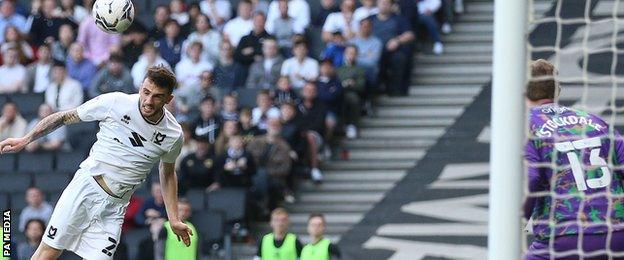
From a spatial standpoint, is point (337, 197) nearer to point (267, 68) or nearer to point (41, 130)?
point (267, 68)

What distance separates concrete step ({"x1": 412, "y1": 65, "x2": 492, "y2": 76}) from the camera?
19453mm

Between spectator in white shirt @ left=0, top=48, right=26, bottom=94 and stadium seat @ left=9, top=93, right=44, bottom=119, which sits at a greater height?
spectator in white shirt @ left=0, top=48, right=26, bottom=94

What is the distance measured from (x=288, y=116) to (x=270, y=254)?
2.66 metres

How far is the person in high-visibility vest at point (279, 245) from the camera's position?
15.6 m

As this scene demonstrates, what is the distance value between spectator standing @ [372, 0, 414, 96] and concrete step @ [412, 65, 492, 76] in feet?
1.88

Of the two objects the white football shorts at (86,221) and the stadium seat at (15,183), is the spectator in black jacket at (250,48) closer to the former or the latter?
the stadium seat at (15,183)

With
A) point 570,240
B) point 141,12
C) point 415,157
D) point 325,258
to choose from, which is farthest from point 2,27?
point 570,240

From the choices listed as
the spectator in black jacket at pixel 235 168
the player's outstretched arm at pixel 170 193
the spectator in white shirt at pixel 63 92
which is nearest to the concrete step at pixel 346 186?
the spectator in black jacket at pixel 235 168

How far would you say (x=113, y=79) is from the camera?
61.6ft

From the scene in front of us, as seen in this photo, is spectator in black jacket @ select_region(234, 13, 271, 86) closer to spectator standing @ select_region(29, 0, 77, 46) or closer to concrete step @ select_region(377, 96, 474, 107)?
concrete step @ select_region(377, 96, 474, 107)

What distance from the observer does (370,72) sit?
18641 millimetres

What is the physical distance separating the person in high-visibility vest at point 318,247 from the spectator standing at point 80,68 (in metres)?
5.03

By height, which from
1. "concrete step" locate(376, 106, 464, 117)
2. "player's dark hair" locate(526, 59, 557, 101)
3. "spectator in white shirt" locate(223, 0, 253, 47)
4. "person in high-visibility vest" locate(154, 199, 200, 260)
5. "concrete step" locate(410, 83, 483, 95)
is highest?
"player's dark hair" locate(526, 59, 557, 101)

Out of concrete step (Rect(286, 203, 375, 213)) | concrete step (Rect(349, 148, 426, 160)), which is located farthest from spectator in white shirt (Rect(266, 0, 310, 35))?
concrete step (Rect(286, 203, 375, 213))
